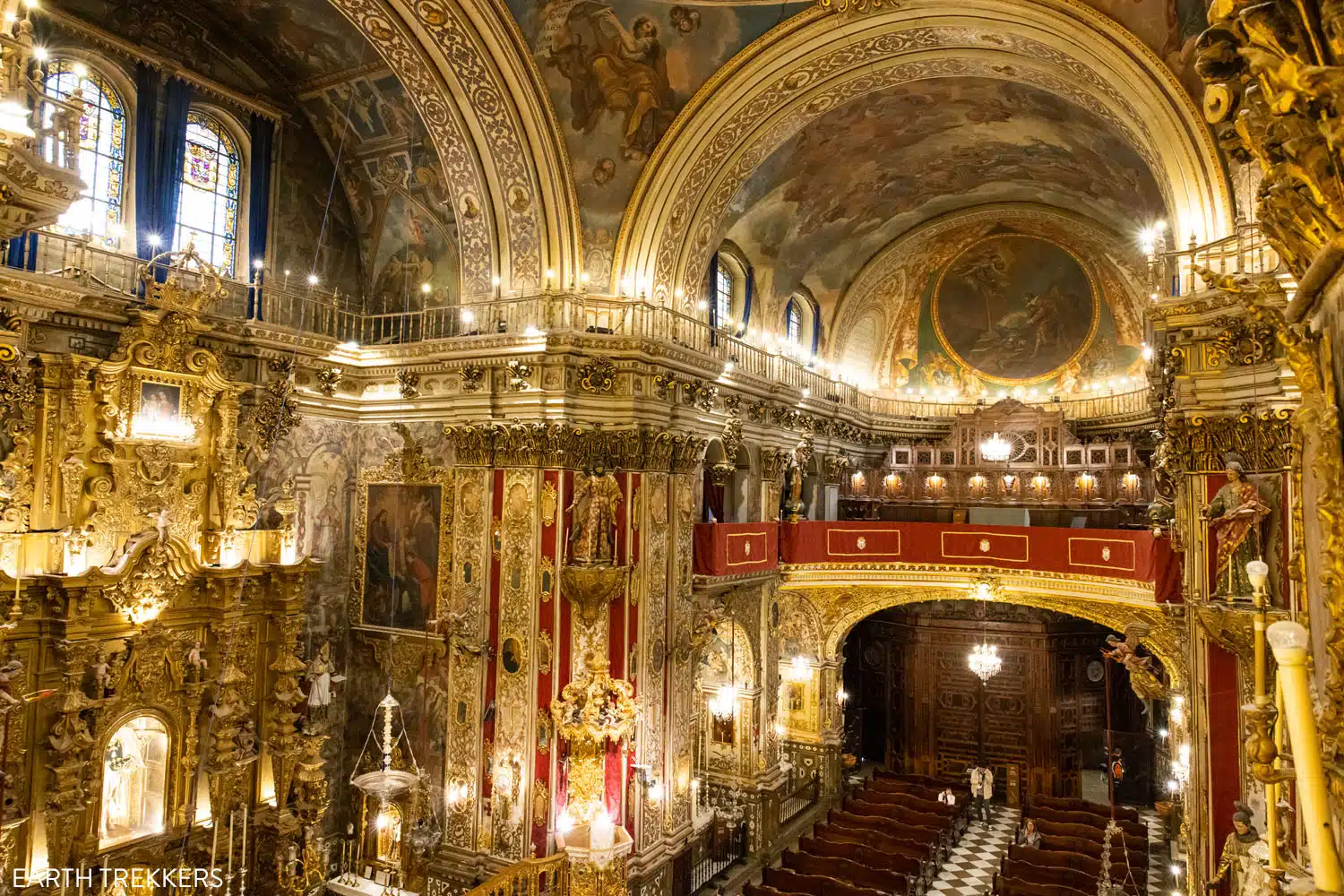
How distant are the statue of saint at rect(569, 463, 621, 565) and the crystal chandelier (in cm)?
1197

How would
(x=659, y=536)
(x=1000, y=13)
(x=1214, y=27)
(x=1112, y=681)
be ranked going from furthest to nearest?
(x=1112, y=681), (x=659, y=536), (x=1000, y=13), (x=1214, y=27)

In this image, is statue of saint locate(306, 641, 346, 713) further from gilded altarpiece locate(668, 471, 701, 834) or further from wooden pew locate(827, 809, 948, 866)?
wooden pew locate(827, 809, 948, 866)

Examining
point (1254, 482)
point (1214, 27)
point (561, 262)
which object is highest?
point (561, 262)


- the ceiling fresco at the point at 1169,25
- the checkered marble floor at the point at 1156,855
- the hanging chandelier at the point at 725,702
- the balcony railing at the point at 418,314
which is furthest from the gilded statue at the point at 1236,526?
the hanging chandelier at the point at 725,702

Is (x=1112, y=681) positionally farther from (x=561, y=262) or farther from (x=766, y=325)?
(x=561, y=262)

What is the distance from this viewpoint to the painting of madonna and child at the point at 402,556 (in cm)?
1547

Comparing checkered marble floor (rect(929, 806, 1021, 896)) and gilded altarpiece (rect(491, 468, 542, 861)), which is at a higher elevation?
gilded altarpiece (rect(491, 468, 542, 861))

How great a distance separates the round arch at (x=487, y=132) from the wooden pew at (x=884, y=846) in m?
11.6

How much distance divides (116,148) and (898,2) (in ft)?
39.4

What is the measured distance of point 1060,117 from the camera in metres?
15.5

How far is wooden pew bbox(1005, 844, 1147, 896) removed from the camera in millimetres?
15367

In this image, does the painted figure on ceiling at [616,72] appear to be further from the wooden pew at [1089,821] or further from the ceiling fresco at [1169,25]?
the wooden pew at [1089,821]

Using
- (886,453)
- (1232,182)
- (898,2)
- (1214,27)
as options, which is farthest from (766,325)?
(1214,27)

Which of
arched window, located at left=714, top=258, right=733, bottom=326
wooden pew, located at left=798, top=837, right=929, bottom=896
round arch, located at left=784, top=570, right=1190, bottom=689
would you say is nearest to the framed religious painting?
arched window, located at left=714, top=258, right=733, bottom=326
